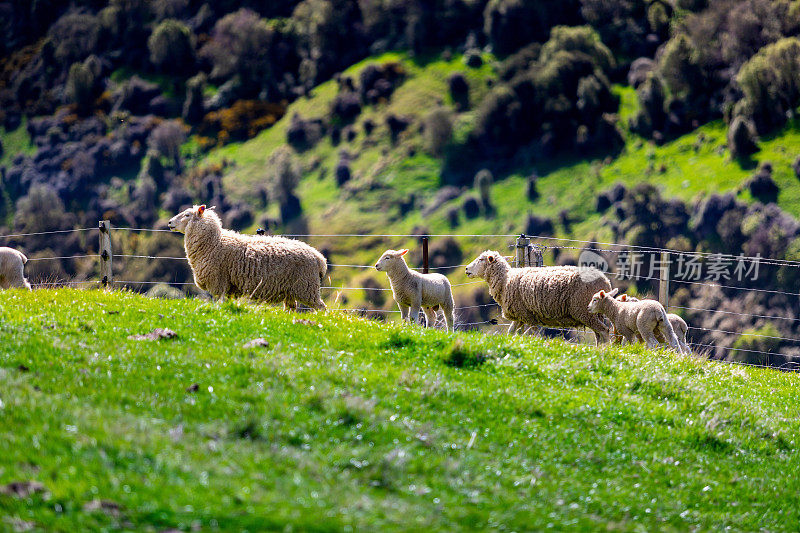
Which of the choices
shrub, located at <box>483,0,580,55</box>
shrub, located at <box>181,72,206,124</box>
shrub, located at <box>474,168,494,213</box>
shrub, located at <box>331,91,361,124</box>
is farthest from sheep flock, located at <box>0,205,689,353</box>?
shrub, located at <box>181,72,206,124</box>

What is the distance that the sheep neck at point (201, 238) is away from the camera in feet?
45.9

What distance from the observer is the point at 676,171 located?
292ft

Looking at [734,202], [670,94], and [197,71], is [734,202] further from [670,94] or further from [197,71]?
[197,71]

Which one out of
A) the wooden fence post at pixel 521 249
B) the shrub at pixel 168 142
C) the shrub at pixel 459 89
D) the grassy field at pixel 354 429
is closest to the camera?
the grassy field at pixel 354 429

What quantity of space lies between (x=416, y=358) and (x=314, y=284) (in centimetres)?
476

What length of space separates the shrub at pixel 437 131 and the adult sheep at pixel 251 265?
102 m

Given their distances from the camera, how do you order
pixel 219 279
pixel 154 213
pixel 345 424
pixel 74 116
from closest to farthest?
1. pixel 345 424
2. pixel 219 279
3. pixel 154 213
4. pixel 74 116

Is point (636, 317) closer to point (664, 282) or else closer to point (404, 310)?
point (664, 282)

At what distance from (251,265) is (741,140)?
261 ft

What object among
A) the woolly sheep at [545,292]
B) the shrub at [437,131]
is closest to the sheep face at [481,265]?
the woolly sheep at [545,292]

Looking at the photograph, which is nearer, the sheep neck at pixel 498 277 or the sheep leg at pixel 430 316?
the sheep neck at pixel 498 277

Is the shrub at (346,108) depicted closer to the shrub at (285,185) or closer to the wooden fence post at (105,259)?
the shrub at (285,185)

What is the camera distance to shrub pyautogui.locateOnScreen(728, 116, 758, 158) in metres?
83.3

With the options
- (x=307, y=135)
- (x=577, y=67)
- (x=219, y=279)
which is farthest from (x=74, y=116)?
(x=219, y=279)
